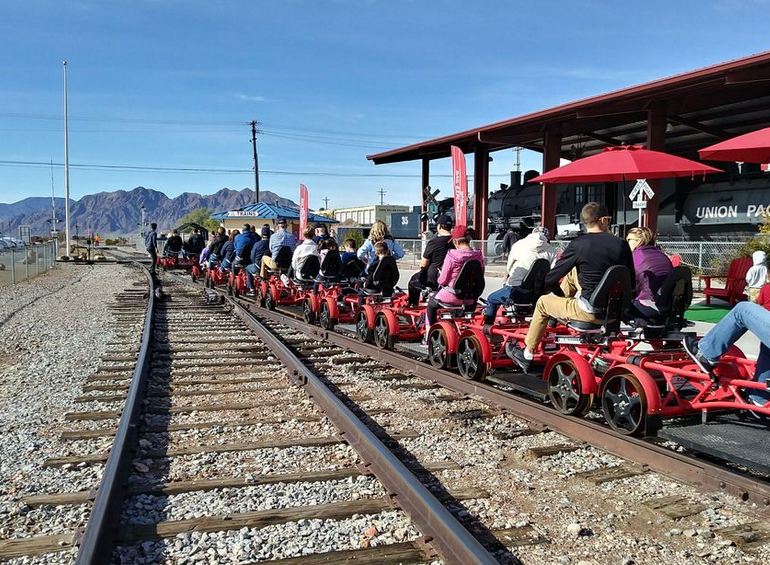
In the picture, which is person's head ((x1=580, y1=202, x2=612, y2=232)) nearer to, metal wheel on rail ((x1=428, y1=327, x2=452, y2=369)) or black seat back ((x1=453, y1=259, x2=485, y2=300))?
black seat back ((x1=453, y1=259, x2=485, y2=300))

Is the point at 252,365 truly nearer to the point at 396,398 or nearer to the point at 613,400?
the point at 396,398

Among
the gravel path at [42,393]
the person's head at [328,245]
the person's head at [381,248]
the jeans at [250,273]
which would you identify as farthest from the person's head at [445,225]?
the jeans at [250,273]

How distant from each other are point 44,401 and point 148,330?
3.92m

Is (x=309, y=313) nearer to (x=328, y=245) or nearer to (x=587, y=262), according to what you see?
(x=328, y=245)

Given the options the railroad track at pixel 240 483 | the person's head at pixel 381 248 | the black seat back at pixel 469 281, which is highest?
the person's head at pixel 381 248

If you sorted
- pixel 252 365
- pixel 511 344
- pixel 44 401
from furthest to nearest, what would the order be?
pixel 252 365 < pixel 511 344 < pixel 44 401

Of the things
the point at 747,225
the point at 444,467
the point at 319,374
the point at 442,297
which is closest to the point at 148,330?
the point at 319,374

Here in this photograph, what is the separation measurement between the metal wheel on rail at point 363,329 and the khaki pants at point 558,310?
3.46 metres

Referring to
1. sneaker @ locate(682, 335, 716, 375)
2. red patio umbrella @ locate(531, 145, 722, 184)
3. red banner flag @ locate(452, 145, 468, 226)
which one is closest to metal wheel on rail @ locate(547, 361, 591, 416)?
sneaker @ locate(682, 335, 716, 375)

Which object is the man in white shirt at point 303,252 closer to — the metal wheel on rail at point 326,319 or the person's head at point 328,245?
the person's head at point 328,245

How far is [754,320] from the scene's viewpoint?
15.0ft

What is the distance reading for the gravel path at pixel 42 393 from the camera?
3781 millimetres

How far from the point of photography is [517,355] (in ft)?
22.2

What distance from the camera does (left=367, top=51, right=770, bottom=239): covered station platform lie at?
1523cm
